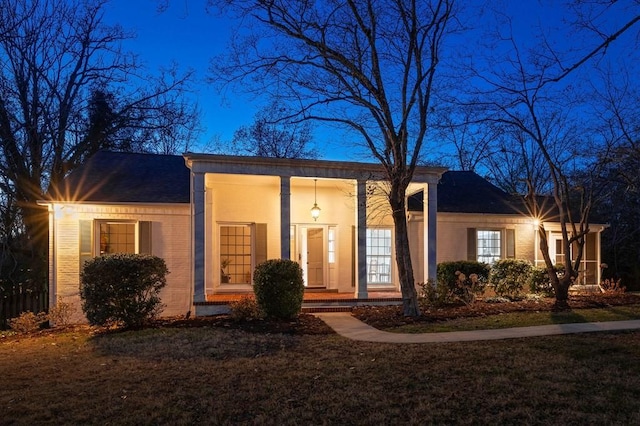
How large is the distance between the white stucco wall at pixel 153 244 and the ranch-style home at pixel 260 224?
0.03 metres

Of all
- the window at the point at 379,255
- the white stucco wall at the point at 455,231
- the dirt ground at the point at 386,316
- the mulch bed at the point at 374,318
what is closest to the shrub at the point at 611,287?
the dirt ground at the point at 386,316

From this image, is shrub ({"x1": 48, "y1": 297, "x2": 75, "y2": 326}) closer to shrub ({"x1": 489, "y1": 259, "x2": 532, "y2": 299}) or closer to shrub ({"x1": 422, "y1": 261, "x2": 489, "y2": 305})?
shrub ({"x1": 422, "y1": 261, "x2": 489, "y2": 305})

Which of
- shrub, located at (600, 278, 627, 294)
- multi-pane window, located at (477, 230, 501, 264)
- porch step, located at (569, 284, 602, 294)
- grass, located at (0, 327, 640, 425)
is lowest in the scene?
porch step, located at (569, 284, 602, 294)

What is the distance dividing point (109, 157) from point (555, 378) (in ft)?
45.3

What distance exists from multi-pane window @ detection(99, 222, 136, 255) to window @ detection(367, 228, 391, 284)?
22.8ft

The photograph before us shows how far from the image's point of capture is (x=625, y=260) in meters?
22.3

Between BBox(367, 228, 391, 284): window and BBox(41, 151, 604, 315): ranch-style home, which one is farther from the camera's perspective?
BBox(367, 228, 391, 284): window

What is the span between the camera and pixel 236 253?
14242 millimetres

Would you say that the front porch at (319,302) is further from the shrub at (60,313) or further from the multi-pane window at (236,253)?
the shrub at (60,313)

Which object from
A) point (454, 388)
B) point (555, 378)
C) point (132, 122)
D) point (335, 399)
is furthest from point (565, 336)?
point (132, 122)

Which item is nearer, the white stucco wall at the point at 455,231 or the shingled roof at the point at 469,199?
the white stucco wall at the point at 455,231

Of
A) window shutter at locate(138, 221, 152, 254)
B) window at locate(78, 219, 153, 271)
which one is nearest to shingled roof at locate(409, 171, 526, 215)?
window shutter at locate(138, 221, 152, 254)

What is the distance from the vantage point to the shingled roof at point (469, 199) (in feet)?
51.3

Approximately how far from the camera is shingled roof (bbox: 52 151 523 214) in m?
12.8
